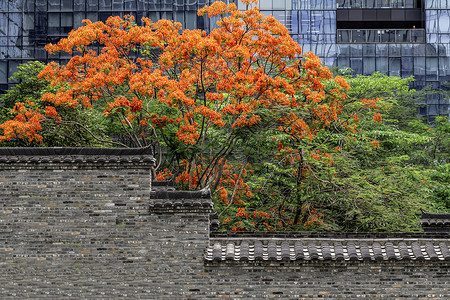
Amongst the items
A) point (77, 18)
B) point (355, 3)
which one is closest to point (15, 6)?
point (77, 18)

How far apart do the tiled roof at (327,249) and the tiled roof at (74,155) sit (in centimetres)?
243

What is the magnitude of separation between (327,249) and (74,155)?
221 inches

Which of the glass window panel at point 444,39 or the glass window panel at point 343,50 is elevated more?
the glass window panel at point 444,39

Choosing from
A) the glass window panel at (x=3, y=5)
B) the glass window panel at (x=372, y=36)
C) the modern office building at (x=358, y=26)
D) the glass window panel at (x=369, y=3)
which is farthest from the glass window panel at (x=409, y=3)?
the glass window panel at (x=3, y=5)

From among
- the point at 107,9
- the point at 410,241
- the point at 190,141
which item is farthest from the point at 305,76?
the point at 107,9

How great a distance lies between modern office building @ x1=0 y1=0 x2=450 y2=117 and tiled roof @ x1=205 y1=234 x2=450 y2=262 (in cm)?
4217

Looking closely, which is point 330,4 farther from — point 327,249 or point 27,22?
point 327,249

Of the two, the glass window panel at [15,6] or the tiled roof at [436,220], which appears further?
the glass window panel at [15,6]

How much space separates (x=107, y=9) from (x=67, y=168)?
42804 mm

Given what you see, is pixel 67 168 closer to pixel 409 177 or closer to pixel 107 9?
pixel 409 177

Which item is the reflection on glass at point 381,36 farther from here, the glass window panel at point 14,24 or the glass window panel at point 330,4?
the glass window panel at point 14,24

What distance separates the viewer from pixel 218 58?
2111cm

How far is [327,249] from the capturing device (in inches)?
534

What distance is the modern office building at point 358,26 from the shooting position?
54.6m
